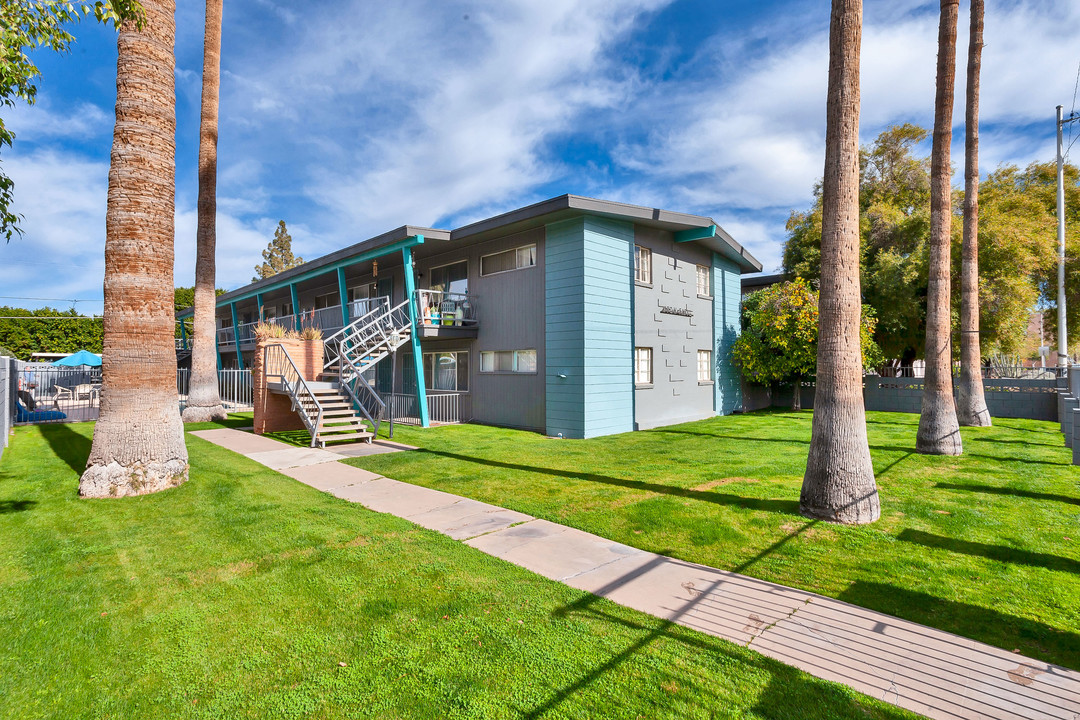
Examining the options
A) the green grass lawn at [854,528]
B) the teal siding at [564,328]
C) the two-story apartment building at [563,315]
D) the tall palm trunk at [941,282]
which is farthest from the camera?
the two-story apartment building at [563,315]

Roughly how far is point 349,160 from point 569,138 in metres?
9.28

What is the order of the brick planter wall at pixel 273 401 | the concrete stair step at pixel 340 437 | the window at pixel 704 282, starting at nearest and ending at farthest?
the concrete stair step at pixel 340 437
the brick planter wall at pixel 273 401
the window at pixel 704 282

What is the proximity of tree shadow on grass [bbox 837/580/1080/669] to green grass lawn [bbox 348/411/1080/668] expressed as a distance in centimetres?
1

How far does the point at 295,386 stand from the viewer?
1248 cm

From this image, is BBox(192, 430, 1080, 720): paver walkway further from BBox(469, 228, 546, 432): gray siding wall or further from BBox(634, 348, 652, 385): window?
BBox(634, 348, 652, 385): window

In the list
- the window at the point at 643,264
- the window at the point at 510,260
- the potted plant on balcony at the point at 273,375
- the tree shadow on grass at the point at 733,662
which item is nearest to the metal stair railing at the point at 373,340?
the potted plant on balcony at the point at 273,375

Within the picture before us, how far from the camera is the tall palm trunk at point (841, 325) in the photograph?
5703 millimetres

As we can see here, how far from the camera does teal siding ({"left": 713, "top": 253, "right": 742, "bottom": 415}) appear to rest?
18.5 meters

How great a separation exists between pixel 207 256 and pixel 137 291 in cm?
982

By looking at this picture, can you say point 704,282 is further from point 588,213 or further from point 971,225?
point 971,225

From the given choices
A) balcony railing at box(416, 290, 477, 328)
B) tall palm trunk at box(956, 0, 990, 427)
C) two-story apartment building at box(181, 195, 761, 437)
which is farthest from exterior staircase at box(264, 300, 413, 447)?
tall palm trunk at box(956, 0, 990, 427)

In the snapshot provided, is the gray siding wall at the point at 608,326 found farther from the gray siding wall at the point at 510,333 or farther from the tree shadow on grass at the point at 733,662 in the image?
the tree shadow on grass at the point at 733,662

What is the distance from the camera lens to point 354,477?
8.30 meters

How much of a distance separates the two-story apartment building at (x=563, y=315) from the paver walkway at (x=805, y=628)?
24.6 feet
